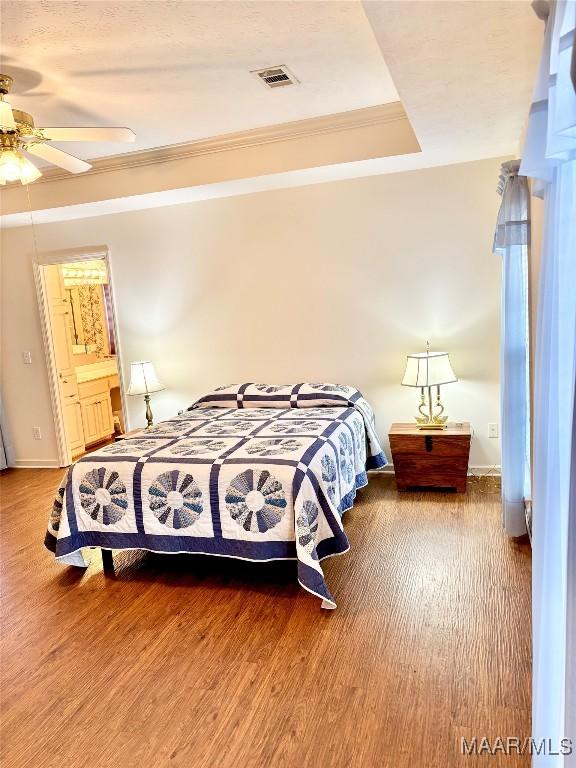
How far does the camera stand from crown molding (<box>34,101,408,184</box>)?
11.5ft

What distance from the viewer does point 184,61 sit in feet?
8.57

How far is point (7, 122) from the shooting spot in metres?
2.35

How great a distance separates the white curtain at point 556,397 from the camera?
3.36 feet

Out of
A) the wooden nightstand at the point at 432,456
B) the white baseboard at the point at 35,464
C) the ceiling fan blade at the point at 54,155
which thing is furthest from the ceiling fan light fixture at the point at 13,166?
the white baseboard at the point at 35,464

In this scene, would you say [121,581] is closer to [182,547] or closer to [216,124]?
[182,547]

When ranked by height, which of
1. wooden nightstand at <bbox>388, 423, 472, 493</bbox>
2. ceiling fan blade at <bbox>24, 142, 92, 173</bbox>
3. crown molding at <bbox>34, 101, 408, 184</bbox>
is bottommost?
wooden nightstand at <bbox>388, 423, 472, 493</bbox>

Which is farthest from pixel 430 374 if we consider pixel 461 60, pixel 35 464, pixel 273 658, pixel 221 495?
pixel 35 464

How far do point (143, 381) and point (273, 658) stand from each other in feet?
9.63

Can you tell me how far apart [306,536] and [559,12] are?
2070mm

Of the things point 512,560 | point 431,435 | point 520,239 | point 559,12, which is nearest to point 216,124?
point 520,239

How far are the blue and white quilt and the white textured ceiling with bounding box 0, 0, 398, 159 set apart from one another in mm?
1964

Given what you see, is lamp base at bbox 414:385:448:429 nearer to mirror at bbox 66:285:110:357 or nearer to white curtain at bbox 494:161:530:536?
white curtain at bbox 494:161:530:536

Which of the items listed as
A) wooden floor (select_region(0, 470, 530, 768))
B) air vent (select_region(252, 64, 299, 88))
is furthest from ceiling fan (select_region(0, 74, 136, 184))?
wooden floor (select_region(0, 470, 530, 768))

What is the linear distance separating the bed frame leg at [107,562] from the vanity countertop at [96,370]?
3167mm
